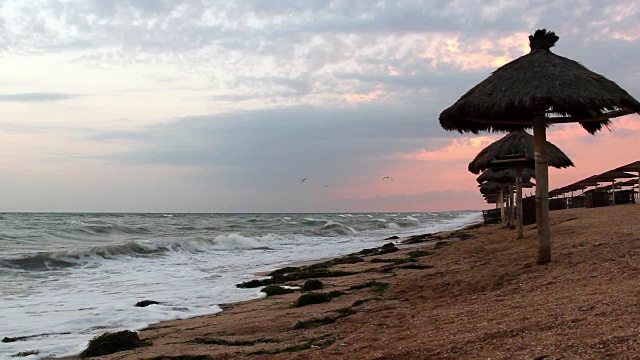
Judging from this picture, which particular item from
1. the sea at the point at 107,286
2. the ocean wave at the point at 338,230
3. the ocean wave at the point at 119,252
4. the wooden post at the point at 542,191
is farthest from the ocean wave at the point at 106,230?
the wooden post at the point at 542,191

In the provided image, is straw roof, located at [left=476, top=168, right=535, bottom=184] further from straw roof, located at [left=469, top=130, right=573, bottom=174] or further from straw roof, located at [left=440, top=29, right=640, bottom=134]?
straw roof, located at [left=440, top=29, right=640, bottom=134]

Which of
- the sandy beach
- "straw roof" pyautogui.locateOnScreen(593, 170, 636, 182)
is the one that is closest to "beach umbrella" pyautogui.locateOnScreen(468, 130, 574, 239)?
the sandy beach

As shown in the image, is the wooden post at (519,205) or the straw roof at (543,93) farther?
the wooden post at (519,205)

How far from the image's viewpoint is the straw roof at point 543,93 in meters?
7.93

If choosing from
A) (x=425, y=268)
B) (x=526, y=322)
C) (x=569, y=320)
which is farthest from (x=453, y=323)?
(x=425, y=268)

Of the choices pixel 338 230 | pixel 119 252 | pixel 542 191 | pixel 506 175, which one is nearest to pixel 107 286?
pixel 119 252

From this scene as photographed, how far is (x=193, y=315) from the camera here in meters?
8.95

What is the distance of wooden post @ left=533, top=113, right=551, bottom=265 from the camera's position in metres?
8.47

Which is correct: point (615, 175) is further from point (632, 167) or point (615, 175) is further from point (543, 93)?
point (543, 93)

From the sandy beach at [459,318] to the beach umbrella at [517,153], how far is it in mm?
3424

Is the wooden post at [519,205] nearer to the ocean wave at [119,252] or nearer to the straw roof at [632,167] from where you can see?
the straw roof at [632,167]

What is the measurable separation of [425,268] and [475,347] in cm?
685

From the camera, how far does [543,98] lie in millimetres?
7934

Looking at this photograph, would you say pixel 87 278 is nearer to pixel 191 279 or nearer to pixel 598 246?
pixel 191 279
